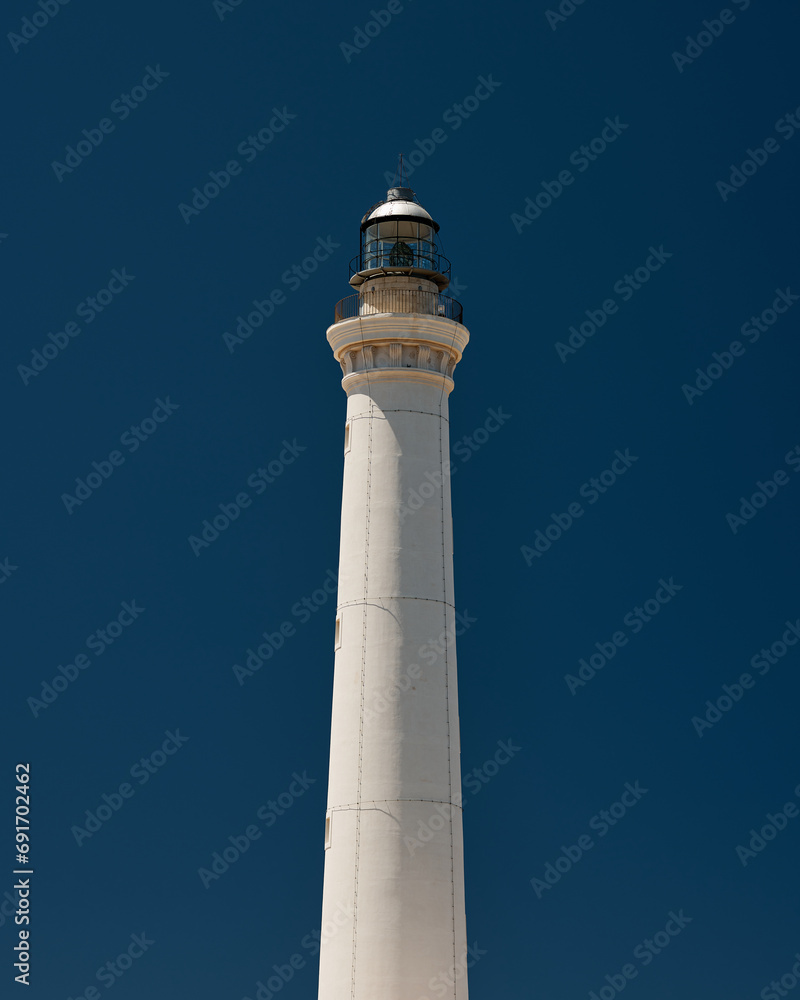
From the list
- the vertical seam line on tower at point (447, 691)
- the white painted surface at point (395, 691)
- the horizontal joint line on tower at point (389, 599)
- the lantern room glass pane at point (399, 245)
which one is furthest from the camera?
the lantern room glass pane at point (399, 245)

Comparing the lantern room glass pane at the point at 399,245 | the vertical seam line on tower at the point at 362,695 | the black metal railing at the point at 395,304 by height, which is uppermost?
the lantern room glass pane at the point at 399,245

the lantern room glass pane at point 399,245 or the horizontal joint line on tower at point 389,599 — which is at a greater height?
the lantern room glass pane at point 399,245

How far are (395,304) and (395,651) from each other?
884 centimetres

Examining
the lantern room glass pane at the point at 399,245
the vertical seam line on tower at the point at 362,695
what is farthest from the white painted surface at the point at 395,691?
the lantern room glass pane at the point at 399,245

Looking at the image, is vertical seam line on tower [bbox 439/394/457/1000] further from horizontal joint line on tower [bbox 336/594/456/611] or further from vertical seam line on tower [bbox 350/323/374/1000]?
vertical seam line on tower [bbox 350/323/374/1000]

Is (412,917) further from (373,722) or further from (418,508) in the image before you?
(418,508)

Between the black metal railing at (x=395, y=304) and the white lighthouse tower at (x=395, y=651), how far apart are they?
0.04 meters

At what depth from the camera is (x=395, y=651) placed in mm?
36188

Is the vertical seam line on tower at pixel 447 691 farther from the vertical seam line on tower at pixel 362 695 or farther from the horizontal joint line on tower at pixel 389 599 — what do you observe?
the vertical seam line on tower at pixel 362 695

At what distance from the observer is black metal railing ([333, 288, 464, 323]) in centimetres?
3881

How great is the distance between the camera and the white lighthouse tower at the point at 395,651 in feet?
113

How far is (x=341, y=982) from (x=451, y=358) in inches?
601

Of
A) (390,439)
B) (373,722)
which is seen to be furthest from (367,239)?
(373,722)

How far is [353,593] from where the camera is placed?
37.0 meters
